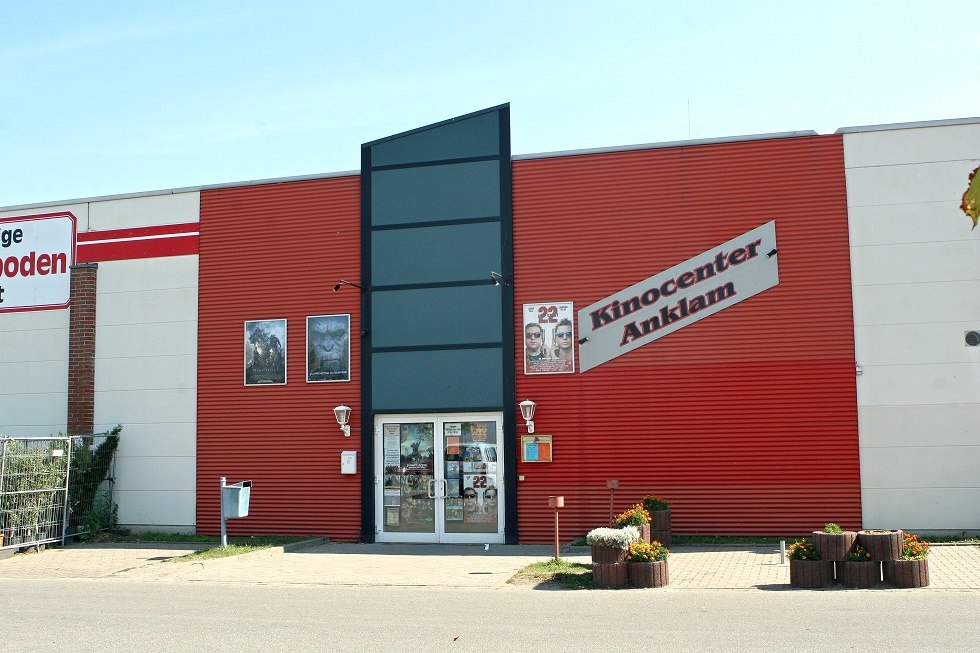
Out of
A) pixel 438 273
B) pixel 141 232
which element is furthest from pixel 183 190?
pixel 438 273

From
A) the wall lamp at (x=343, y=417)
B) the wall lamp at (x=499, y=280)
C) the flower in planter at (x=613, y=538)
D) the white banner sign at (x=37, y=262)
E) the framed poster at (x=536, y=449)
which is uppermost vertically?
the white banner sign at (x=37, y=262)

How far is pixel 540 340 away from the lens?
19547 millimetres

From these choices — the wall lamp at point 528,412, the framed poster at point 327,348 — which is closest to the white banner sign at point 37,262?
the framed poster at point 327,348

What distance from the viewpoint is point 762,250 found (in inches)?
743

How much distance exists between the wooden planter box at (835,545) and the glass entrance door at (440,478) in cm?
769

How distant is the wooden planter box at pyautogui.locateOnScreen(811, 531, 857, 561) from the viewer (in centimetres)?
1294

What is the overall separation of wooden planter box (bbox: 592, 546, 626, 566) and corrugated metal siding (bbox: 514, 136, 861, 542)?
538 centimetres

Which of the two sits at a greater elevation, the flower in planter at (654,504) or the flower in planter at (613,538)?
the flower in planter at (654,504)

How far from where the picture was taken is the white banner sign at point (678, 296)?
61.9ft

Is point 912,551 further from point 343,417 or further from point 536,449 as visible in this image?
point 343,417

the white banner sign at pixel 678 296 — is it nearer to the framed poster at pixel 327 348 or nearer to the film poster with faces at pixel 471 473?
the film poster with faces at pixel 471 473

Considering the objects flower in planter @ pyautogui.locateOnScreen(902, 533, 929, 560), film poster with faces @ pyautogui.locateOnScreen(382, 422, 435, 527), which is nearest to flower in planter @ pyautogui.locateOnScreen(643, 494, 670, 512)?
film poster with faces @ pyautogui.locateOnScreen(382, 422, 435, 527)

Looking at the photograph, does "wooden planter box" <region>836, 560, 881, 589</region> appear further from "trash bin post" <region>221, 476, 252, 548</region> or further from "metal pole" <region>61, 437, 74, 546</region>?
"metal pole" <region>61, 437, 74, 546</region>

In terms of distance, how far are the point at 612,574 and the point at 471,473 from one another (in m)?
6.42
